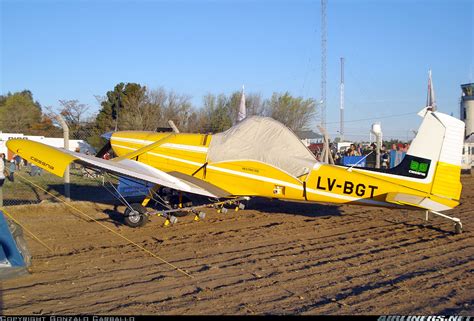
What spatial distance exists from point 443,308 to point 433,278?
53.2 inches

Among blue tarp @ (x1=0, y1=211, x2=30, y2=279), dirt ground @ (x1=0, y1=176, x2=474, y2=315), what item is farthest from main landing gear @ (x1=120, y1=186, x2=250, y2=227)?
blue tarp @ (x1=0, y1=211, x2=30, y2=279)

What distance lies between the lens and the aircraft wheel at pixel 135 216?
1073 centimetres

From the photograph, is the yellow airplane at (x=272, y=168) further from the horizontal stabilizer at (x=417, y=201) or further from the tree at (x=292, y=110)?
the tree at (x=292, y=110)

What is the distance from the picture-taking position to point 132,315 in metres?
5.23

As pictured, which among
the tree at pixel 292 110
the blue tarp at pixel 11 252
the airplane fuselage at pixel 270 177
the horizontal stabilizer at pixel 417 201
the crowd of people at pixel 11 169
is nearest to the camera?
the blue tarp at pixel 11 252

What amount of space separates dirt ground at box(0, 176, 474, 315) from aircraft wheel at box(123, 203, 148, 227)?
6.6 inches

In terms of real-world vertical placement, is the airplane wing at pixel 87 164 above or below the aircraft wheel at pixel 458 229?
above

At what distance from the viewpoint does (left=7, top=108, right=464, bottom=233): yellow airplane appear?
32.7 ft

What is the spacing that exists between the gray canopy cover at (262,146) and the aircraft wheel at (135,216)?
6.24 ft

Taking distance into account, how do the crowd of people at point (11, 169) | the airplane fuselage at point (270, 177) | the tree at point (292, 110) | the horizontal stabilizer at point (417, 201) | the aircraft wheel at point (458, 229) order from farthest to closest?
the tree at point (292, 110) → the crowd of people at point (11, 169) → the airplane fuselage at point (270, 177) → the aircraft wheel at point (458, 229) → the horizontal stabilizer at point (417, 201)

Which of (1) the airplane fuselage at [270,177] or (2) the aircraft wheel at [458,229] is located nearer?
(2) the aircraft wheel at [458,229]
